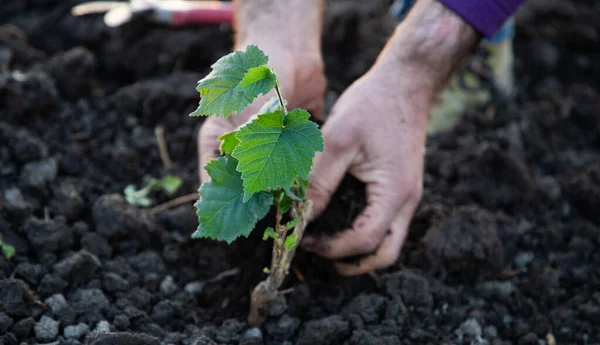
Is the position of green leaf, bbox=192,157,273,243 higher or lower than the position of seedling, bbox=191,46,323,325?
lower

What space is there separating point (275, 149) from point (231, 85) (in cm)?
21

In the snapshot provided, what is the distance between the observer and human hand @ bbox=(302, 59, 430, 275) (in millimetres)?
2471

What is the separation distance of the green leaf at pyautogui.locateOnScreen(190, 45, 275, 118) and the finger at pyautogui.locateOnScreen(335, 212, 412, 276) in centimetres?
97

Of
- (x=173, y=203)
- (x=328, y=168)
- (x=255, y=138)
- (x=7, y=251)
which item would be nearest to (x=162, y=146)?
(x=173, y=203)

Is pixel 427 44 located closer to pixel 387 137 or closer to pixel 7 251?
pixel 387 137

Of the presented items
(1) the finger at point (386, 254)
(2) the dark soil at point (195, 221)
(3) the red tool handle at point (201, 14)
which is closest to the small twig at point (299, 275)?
(2) the dark soil at point (195, 221)

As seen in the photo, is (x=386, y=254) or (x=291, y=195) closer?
(x=291, y=195)

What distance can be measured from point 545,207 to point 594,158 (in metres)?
0.61

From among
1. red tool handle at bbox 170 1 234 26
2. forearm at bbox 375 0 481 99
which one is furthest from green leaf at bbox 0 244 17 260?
red tool handle at bbox 170 1 234 26

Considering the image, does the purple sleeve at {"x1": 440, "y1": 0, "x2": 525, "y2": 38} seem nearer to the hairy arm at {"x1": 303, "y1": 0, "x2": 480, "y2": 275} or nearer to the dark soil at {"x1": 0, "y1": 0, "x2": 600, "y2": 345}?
the hairy arm at {"x1": 303, "y1": 0, "x2": 480, "y2": 275}

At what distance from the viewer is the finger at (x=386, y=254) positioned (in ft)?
8.54

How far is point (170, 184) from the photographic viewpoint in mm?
3023

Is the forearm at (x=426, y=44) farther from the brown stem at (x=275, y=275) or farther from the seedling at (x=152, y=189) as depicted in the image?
the seedling at (x=152, y=189)

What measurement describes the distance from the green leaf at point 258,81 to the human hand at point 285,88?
788 millimetres
